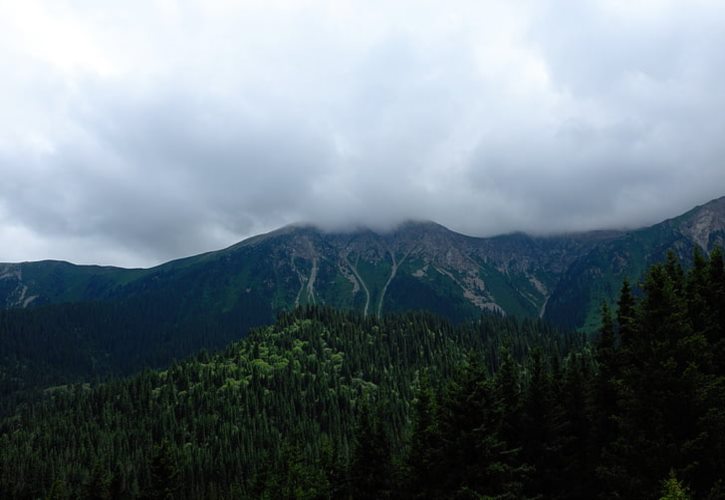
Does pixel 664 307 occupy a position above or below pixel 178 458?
above

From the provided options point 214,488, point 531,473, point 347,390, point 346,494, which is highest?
point 531,473

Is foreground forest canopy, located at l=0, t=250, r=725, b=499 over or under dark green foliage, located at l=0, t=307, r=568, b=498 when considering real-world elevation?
over

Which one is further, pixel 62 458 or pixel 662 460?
pixel 62 458

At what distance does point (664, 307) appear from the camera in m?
28.6

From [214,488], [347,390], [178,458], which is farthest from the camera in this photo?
[347,390]

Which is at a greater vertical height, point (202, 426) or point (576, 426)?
point (576, 426)

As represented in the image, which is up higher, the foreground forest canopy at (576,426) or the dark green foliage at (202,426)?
the foreground forest canopy at (576,426)

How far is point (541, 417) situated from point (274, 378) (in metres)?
162

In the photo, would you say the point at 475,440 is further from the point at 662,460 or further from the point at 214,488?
the point at 214,488

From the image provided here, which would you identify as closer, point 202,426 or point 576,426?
point 576,426

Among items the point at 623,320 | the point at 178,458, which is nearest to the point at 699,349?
the point at 623,320

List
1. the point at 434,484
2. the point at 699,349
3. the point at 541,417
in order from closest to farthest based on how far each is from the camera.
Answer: the point at 699,349 < the point at 434,484 < the point at 541,417

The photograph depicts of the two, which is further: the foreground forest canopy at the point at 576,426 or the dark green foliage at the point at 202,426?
the dark green foliage at the point at 202,426

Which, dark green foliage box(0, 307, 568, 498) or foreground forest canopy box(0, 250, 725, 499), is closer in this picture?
foreground forest canopy box(0, 250, 725, 499)
